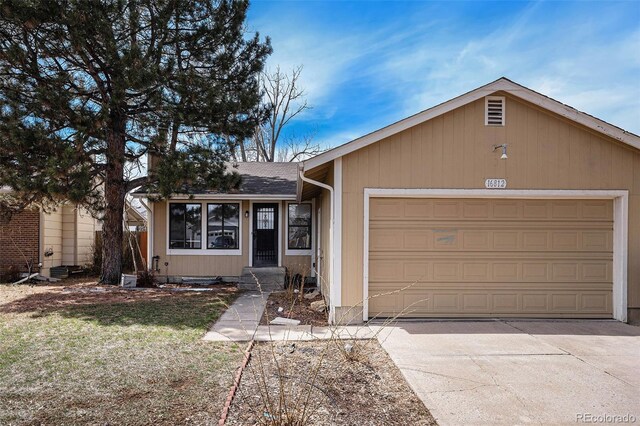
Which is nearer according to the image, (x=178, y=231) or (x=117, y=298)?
(x=117, y=298)

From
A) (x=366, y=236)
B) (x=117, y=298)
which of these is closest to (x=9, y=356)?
(x=117, y=298)

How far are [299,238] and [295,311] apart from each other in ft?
14.5

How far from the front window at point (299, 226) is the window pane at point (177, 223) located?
3.25 meters

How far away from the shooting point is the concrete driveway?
141 inches

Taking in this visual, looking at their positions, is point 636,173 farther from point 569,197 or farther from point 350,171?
point 350,171

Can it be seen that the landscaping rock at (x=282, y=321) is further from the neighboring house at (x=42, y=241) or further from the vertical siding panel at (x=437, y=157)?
the neighboring house at (x=42, y=241)

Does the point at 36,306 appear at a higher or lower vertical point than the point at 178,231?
lower

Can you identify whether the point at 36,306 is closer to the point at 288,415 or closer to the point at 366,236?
the point at 366,236

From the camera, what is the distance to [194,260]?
39.8 ft

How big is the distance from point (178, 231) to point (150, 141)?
2.87 m

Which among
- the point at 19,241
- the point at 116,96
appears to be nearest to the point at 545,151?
the point at 116,96

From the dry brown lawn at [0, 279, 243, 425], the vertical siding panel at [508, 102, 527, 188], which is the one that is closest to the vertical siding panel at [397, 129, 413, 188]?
the vertical siding panel at [508, 102, 527, 188]

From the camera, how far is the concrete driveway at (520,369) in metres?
3.58

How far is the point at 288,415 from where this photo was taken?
3.19 meters
